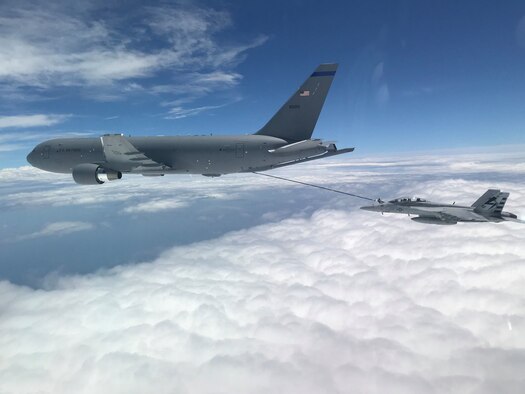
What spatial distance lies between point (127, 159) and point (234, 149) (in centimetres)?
987

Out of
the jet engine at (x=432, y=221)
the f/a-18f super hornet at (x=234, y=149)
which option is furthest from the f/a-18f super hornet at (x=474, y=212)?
the f/a-18f super hornet at (x=234, y=149)

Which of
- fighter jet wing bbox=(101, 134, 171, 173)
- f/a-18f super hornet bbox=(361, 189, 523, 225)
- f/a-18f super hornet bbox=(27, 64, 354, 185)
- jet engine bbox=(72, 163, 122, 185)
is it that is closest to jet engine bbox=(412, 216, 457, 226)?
f/a-18f super hornet bbox=(361, 189, 523, 225)

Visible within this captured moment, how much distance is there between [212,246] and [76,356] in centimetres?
8074

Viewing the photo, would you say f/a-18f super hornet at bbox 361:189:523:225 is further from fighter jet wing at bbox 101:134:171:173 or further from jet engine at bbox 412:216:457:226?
fighter jet wing at bbox 101:134:171:173

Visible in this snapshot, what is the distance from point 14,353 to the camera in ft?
379

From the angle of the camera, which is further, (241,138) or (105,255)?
(105,255)

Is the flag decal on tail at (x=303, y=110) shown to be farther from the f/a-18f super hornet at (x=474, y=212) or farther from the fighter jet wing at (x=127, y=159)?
the fighter jet wing at (x=127, y=159)

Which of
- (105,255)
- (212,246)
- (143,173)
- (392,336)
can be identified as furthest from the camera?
(105,255)

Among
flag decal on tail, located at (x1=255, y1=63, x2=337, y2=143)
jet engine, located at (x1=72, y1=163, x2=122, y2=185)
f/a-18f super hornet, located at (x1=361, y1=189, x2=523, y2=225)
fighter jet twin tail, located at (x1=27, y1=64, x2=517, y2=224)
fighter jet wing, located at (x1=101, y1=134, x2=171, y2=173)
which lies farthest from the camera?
jet engine, located at (x1=72, y1=163, x2=122, y2=185)

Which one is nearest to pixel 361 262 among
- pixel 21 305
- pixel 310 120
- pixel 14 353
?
pixel 310 120

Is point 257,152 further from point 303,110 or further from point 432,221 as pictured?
point 432,221

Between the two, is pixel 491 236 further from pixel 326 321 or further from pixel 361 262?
pixel 326 321

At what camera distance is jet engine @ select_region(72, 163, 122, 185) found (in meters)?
25.0

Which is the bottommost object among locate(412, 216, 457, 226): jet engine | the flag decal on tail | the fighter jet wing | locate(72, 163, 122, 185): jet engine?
locate(412, 216, 457, 226): jet engine
